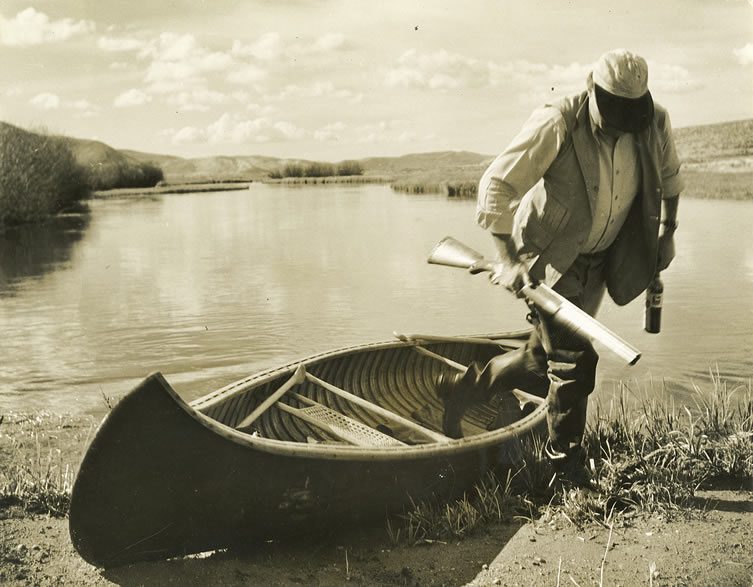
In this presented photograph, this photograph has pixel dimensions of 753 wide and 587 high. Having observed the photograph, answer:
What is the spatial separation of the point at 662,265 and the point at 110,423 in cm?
268

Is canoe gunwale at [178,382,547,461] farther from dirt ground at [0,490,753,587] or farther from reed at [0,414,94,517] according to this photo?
reed at [0,414,94,517]

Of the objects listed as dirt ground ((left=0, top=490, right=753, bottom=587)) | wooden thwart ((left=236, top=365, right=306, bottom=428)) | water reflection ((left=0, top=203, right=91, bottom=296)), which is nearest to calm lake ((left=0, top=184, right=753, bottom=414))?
water reflection ((left=0, top=203, right=91, bottom=296))

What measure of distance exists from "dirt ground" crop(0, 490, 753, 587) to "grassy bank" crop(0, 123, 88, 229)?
9.14 metres

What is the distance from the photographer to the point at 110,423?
2818 millimetres

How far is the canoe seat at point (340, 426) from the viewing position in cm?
410

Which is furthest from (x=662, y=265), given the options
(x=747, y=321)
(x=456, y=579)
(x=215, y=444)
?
(x=747, y=321)

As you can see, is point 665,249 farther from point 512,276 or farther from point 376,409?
point 376,409

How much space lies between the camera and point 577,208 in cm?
342

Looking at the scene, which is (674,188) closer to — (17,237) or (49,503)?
(49,503)

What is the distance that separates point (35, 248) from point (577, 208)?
48.9 feet

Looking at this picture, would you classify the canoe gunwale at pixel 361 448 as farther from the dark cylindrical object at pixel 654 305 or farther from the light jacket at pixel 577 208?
the light jacket at pixel 577 208

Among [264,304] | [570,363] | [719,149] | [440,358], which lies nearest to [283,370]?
[440,358]

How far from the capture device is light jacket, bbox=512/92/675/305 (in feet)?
11.1

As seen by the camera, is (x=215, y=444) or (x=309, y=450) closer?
(x=215, y=444)
